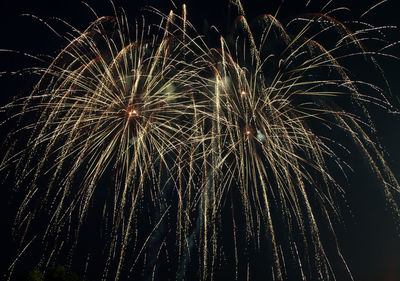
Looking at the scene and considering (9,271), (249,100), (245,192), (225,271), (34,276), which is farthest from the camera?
(225,271)

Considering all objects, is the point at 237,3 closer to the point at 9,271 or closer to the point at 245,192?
the point at 245,192

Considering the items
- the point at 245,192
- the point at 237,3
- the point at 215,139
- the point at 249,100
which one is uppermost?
the point at 237,3

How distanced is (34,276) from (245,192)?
15.9m

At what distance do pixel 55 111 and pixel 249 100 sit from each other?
535 cm

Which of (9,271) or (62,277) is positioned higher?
(9,271)

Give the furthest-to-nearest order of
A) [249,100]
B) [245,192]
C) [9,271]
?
[9,271] < [249,100] < [245,192]

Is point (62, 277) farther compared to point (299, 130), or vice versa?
point (62, 277)

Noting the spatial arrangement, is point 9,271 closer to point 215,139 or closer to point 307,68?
point 215,139

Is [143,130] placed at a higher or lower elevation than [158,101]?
lower

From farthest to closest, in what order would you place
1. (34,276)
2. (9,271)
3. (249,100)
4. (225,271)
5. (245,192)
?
(225,271)
(9,271)
(34,276)
(249,100)
(245,192)

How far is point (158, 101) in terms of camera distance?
28.8 ft

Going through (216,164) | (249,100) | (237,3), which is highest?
(237,3)

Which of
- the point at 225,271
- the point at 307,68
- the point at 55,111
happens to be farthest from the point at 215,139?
the point at 225,271

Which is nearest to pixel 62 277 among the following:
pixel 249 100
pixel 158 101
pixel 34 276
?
pixel 34 276
